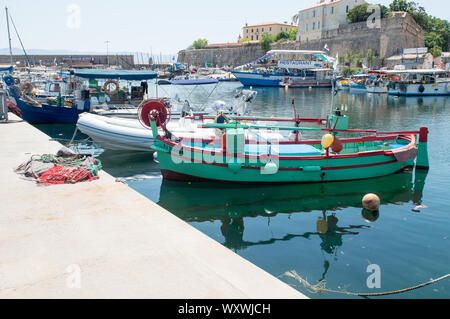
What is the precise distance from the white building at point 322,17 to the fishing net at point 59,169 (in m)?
81.0

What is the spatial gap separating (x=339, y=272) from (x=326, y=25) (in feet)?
276

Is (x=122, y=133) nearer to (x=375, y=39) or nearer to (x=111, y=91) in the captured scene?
(x=111, y=91)

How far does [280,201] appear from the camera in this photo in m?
10.0

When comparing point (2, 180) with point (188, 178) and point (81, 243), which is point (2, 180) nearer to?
point (81, 243)

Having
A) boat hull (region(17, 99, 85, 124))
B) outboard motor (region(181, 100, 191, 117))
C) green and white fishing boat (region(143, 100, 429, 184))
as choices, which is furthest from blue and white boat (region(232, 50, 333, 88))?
green and white fishing boat (region(143, 100, 429, 184))

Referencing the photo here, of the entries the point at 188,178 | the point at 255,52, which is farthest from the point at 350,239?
the point at 255,52

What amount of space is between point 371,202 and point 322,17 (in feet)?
269

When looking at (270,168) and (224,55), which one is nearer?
(270,168)

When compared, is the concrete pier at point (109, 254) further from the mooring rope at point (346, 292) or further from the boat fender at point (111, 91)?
the boat fender at point (111, 91)

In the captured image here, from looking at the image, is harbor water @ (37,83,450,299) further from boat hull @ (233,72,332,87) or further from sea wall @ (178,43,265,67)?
sea wall @ (178,43,265,67)

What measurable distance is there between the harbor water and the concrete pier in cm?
201

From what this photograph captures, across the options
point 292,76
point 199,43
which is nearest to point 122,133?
point 292,76

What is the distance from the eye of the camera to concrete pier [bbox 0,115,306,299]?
385cm
